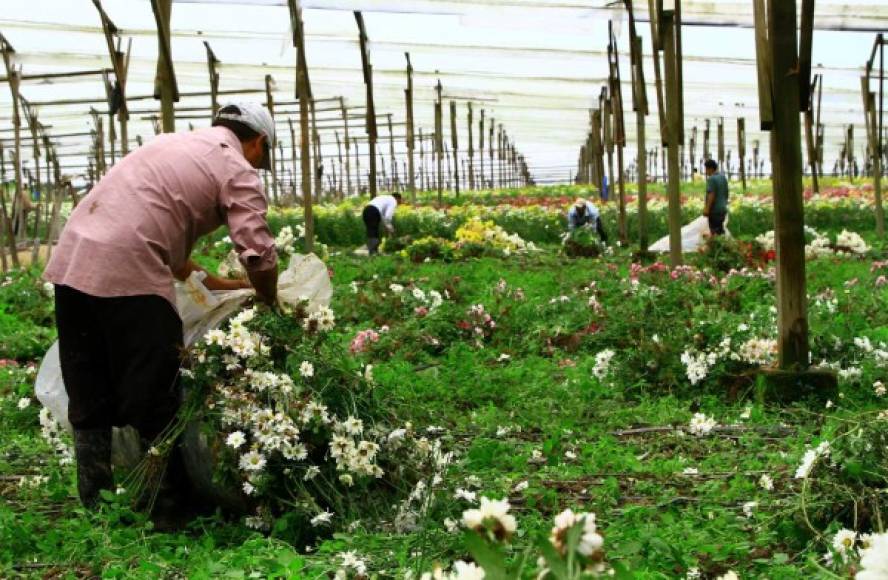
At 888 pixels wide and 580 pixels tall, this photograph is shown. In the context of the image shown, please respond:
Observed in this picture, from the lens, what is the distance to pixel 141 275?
154 inches

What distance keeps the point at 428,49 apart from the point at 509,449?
14256mm

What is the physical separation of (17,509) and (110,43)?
24.8 feet

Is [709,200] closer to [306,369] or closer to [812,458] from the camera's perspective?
[306,369]

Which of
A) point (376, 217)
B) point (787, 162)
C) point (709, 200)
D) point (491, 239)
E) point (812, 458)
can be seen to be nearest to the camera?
point (812, 458)

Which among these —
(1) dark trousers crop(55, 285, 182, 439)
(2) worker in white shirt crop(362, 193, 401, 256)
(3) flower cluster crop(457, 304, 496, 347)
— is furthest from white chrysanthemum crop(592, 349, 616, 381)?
(2) worker in white shirt crop(362, 193, 401, 256)

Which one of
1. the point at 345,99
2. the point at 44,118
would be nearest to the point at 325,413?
the point at 345,99

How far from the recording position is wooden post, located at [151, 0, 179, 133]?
24.1 ft

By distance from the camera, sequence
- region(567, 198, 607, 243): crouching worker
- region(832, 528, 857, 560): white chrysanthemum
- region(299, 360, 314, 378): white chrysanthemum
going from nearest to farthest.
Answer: region(832, 528, 857, 560): white chrysanthemum
region(299, 360, 314, 378): white chrysanthemum
region(567, 198, 607, 243): crouching worker

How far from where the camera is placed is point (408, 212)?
18.6m

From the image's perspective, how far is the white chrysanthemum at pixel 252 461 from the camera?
12.3ft

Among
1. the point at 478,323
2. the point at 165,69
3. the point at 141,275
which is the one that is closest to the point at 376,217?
the point at 478,323

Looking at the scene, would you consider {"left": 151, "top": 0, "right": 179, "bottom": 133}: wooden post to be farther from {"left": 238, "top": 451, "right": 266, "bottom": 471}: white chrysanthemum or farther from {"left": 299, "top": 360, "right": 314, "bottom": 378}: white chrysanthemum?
{"left": 238, "top": 451, "right": 266, "bottom": 471}: white chrysanthemum

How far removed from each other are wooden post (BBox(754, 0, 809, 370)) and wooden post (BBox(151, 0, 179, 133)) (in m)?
3.59

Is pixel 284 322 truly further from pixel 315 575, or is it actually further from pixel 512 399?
pixel 512 399
